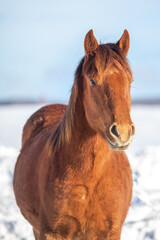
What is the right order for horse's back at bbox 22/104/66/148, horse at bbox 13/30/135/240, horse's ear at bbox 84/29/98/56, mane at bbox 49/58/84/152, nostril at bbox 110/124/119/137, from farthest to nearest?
horse's back at bbox 22/104/66/148
mane at bbox 49/58/84/152
horse's ear at bbox 84/29/98/56
horse at bbox 13/30/135/240
nostril at bbox 110/124/119/137

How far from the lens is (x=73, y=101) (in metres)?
2.54

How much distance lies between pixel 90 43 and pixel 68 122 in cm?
62

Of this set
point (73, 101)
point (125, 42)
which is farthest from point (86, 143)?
point (125, 42)

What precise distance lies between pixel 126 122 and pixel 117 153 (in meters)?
0.87

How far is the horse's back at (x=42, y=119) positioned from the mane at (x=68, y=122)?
4.03ft

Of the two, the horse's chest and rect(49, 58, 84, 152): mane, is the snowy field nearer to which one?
the horse's chest

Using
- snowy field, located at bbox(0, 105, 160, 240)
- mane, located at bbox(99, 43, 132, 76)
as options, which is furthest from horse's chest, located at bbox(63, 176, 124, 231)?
snowy field, located at bbox(0, 105, 160, 240)

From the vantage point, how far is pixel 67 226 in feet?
8.47

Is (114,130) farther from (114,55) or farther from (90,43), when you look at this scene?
(90,43)

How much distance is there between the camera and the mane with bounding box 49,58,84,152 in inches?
99.3

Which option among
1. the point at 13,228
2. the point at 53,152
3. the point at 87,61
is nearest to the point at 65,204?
the point at 53,152

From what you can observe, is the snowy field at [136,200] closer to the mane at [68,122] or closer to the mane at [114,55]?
the mane at [68,122]

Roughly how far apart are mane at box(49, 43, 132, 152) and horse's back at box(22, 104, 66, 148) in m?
1.24

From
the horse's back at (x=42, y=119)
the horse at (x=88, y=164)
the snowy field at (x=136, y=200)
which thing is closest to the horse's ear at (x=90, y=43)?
the horse at (x=88, y=164)
